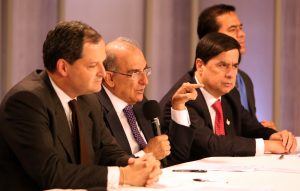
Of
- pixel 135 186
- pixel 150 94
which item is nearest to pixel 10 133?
pixel 135 186

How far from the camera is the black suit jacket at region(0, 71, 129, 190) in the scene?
255cm

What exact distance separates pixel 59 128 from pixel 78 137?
14cm

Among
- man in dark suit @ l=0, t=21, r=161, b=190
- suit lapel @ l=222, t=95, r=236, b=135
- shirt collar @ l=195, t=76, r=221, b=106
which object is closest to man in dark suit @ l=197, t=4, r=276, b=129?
suit lapel @ l=222, t=95, r=236, b=135

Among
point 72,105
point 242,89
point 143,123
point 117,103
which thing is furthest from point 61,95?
point 242,89

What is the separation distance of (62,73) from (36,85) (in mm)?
134

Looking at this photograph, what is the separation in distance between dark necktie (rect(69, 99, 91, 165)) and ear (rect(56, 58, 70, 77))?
149mm

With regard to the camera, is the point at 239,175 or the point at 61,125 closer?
the point at 61,125

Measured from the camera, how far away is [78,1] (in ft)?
17.7

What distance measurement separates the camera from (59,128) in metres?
2.76

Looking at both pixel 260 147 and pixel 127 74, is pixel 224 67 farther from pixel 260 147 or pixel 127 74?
pixel 127 74

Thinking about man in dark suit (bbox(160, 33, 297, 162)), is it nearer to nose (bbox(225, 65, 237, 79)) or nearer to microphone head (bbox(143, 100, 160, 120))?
nose (bbox(225, 65, 237, 79))

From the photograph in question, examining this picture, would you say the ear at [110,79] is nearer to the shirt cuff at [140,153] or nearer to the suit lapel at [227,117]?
the shirt cuff at [140,153]

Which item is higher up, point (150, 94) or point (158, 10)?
point (158, 10)

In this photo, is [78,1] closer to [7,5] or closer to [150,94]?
[7,5]
